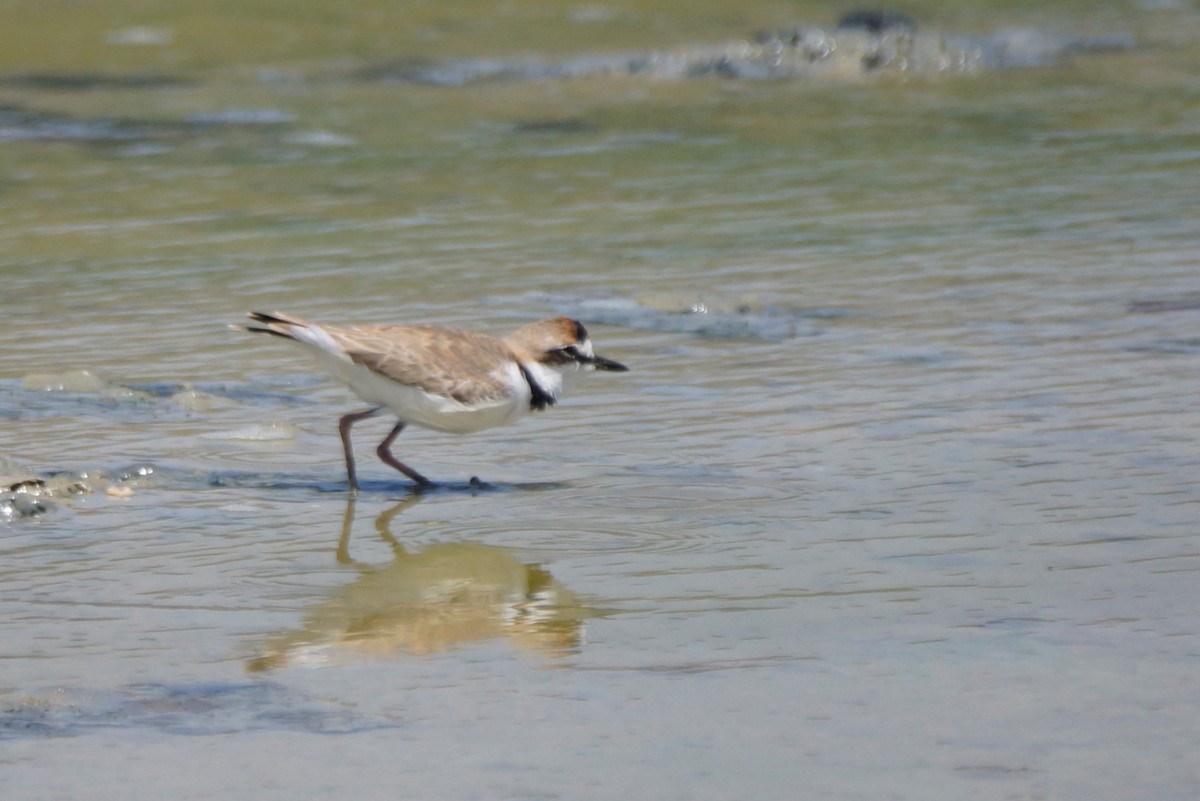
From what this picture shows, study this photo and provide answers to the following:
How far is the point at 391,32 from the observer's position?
21672 mm

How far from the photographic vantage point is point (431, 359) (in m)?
7.29

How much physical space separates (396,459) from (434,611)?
1.90 meters

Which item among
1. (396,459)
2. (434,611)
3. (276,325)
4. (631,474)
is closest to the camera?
(434,611)

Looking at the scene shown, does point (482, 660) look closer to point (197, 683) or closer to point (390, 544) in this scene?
point (197, 683)

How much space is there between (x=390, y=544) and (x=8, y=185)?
336 inches

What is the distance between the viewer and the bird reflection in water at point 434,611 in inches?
211

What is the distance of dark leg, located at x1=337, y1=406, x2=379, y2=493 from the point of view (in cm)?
722

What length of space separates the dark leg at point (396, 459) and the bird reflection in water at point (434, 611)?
2.46 ft

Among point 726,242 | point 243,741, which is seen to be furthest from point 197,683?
point 726,242

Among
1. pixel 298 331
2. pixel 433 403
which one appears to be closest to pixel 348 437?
pixel 433 403

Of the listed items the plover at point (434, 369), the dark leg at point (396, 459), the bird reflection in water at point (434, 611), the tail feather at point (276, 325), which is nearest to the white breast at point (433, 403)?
the plover at point (434, 369)

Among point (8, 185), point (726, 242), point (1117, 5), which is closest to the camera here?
point (726, 242)

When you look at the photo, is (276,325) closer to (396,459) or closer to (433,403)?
(433,403)

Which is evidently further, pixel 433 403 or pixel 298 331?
pixel 433 403
